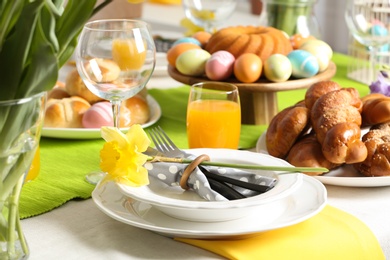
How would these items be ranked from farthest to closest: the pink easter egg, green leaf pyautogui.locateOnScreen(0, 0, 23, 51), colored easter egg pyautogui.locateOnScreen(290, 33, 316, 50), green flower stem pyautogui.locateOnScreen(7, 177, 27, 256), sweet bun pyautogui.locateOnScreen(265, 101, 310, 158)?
colored easter egg pyautogui.locateOnScreen(290, 33, 316, 50)
the pink easter egg
sweet bun pyautogui.locateOnScreen(265, 101, 310, 158)
green flower stem pyautogui.locateOnScreen(7, 177, 27, 256)
green leaf pyautogui.locateOnScreen(0, 0, 23, 51)

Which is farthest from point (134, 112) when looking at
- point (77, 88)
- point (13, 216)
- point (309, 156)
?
point (13, 216)

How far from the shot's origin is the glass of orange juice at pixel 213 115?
4.27 ft

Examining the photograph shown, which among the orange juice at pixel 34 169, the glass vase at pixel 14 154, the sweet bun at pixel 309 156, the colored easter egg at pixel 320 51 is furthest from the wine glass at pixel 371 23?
the glass vase at pixel 14 154

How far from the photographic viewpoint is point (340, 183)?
113 centimetres

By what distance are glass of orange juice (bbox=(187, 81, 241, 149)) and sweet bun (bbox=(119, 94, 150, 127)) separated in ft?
0.62

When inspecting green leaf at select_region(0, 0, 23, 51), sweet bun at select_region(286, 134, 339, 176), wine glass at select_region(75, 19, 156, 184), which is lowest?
sweet bun at select_region(286, 134, 339, 176)

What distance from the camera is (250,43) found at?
155 centimetres

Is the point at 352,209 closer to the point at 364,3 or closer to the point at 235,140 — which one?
the point at 235,140

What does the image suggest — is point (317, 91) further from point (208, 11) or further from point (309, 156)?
point (208, 11)

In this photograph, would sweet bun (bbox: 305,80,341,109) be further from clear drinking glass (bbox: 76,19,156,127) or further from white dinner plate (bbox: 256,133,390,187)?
clear drinking glass (bbox: 76,19,156,127)

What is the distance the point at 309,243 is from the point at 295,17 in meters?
1.14

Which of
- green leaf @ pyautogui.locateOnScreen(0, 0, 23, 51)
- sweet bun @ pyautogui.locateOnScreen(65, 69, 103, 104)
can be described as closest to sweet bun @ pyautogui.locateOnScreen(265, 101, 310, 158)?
sweet bun @ pyautogui.locateOnScreen(65, 69, 103, 104)

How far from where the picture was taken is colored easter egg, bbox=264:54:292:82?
1463mm

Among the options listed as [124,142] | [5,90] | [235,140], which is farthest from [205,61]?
[5,90]
